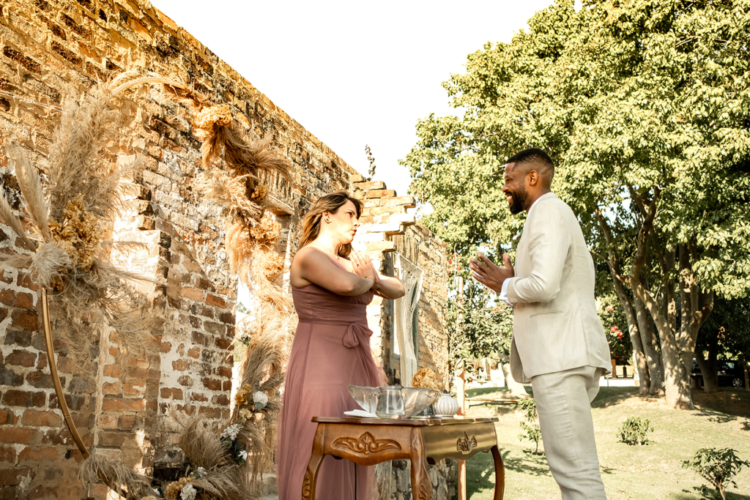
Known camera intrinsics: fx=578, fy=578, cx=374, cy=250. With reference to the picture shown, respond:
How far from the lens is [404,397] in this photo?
226 centimetres

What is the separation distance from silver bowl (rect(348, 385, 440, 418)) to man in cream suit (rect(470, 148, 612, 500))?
467 mm

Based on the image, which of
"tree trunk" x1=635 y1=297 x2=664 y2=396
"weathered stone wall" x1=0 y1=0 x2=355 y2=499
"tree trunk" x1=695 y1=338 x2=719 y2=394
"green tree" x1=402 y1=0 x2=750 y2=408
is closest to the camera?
"weathered stone wall" x1=0 y1=0 x2=355 y2=499

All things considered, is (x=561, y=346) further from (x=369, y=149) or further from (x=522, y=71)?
(x=522, y=71)

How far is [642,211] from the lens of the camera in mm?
14289

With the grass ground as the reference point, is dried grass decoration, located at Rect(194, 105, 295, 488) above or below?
above

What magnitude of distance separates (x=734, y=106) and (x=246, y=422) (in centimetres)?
1021

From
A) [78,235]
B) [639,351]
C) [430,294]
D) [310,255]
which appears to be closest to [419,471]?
[310,255]

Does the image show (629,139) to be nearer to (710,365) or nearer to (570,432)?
(570,432)

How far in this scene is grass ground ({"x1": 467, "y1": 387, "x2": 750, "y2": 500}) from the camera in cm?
948

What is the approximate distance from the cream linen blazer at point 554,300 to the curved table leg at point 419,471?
0.65 metres

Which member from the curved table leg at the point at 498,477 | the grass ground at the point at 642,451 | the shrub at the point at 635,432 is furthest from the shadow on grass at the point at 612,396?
the curved table leg at the point at 498,477

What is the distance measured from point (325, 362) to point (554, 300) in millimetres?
1060

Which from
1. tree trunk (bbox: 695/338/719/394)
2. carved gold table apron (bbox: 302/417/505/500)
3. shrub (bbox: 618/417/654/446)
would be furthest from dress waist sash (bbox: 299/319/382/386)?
tree trunk (bbox: 695/338/719/394)

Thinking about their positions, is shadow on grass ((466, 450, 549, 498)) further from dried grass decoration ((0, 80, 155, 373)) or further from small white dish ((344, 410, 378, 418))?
dried grass decoration ((0, 80, 155, 373))
